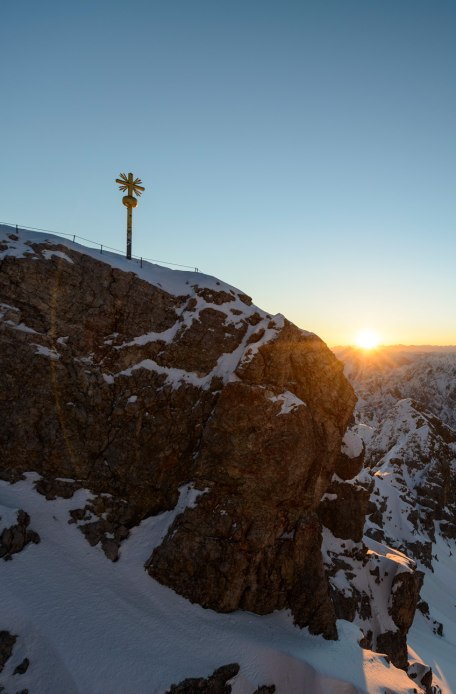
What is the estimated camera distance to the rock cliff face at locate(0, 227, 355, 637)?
28969 mm

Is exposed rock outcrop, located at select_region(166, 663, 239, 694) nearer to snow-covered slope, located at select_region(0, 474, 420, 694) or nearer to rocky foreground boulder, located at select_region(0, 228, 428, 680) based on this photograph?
snow-covered slope, located at select_region(0, 474, 420, 694)

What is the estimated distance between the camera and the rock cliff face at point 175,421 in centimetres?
2897

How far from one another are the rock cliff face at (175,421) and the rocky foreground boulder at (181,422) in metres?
0.11

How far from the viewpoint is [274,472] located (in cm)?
3089

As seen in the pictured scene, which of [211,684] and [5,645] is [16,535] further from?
[211,684]

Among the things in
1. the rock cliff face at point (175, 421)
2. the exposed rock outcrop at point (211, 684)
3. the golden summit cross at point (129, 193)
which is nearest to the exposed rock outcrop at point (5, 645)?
the rock cliff face at point (175, 421)

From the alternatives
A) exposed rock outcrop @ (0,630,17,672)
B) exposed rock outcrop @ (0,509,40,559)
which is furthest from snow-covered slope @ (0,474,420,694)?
exposed rock outcrop @ (0,509,40,559)

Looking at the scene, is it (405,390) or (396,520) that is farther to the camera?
(405,390)

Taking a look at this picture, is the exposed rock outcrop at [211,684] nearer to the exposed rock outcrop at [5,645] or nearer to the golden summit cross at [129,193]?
the exposed rock outcrop at [5,645]

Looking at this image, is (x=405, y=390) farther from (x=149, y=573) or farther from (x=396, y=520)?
(x=149, y=573)

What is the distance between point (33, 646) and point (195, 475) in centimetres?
1453

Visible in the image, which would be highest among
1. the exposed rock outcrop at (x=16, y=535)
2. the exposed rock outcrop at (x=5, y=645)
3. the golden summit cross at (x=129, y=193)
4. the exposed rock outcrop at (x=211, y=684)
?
the golden summit cross at (x=129, y=193)

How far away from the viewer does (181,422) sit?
33.3 m

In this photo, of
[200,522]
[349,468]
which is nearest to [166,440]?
[200,522]
